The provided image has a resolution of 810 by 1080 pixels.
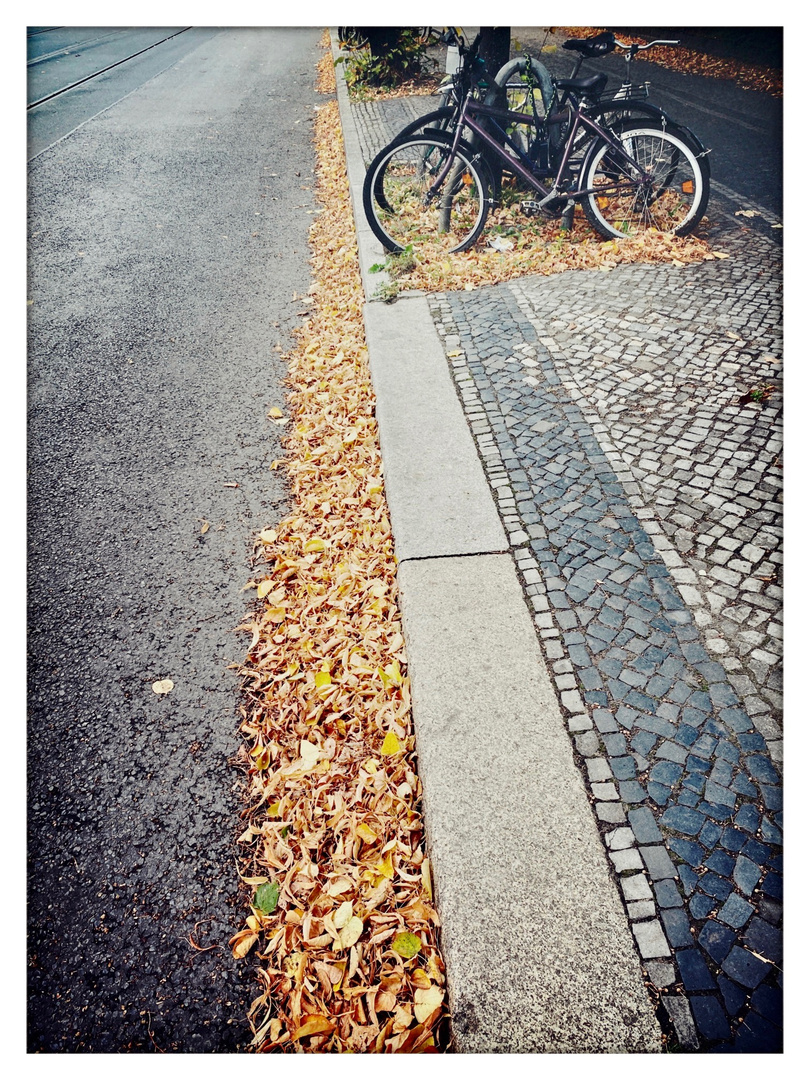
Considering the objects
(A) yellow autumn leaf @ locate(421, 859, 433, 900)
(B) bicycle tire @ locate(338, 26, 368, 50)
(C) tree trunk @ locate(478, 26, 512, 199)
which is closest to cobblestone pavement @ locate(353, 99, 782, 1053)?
(A) yellow autumn leaf @ locate(421, 859, 433, 900)

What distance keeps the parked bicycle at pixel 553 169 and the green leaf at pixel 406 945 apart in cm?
504

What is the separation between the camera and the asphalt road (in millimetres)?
1910

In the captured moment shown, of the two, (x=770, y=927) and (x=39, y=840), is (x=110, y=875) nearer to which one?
(x=39, y=840)

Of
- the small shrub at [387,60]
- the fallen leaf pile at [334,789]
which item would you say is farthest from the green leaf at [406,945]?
the small shrub at [387,60]

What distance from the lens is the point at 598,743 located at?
7.09 ft

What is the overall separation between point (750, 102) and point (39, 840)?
10.3 metres

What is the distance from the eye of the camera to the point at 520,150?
5.16 m

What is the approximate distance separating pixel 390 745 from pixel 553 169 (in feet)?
16.5

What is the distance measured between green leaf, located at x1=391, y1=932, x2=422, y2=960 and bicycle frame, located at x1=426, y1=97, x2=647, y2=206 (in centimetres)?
522

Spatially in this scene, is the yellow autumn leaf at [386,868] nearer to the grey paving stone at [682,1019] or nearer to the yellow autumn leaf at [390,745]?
the yellow autumn leaf at [390,745]

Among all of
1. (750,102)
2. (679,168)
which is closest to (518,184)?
(679,168)

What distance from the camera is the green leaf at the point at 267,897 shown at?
1973 millimetres

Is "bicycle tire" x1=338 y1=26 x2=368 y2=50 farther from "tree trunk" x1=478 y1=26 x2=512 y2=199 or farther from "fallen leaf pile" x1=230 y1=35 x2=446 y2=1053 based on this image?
"fallen leaf pile" x1=230 y1=35 x2=446 y2=1053

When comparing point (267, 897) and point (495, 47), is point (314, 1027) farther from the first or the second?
point (495, 47)
